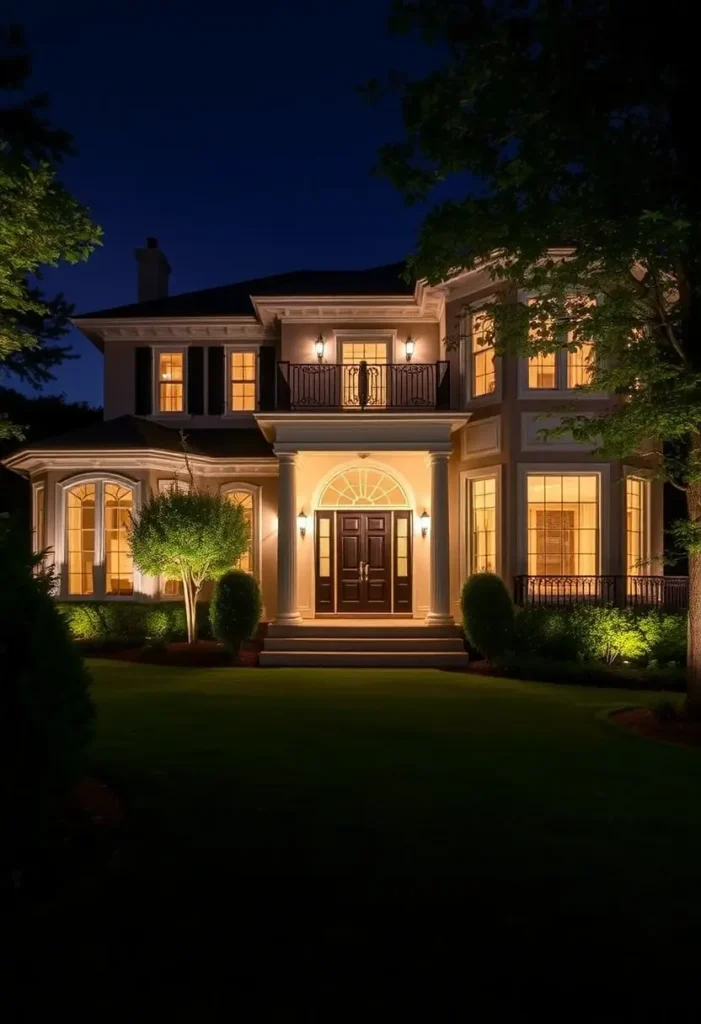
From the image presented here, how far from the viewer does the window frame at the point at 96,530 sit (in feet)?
60.4

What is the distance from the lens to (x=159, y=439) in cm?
1919

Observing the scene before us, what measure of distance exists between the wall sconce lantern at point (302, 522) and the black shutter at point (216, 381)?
12.1ft

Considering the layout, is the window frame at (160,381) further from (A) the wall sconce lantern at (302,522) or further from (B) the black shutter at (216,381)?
(A) the wall sconce lantern at (302,522)

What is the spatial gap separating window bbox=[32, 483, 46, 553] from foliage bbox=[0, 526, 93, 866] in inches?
587

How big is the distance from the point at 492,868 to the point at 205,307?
18.5 metres

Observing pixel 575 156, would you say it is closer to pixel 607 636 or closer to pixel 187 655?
pixel 607 636

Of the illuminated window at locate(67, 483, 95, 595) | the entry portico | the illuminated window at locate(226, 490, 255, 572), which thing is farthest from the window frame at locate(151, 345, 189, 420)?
the entry portico

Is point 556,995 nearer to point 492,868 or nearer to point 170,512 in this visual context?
point 492,868

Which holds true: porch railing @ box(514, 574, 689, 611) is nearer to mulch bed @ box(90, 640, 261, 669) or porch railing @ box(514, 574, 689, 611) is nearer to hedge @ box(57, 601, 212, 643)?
mulch bed @ box(90, 640, 261, 669)

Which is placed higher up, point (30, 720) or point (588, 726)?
point (30, 720)

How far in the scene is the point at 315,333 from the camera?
1950cm

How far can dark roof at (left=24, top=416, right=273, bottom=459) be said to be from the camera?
1856 centimetres

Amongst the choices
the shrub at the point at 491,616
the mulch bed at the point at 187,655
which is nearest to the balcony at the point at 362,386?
the shrub at the point at 491,616

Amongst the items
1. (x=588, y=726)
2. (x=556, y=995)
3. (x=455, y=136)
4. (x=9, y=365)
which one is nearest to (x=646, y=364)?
(x=455, y=136)
